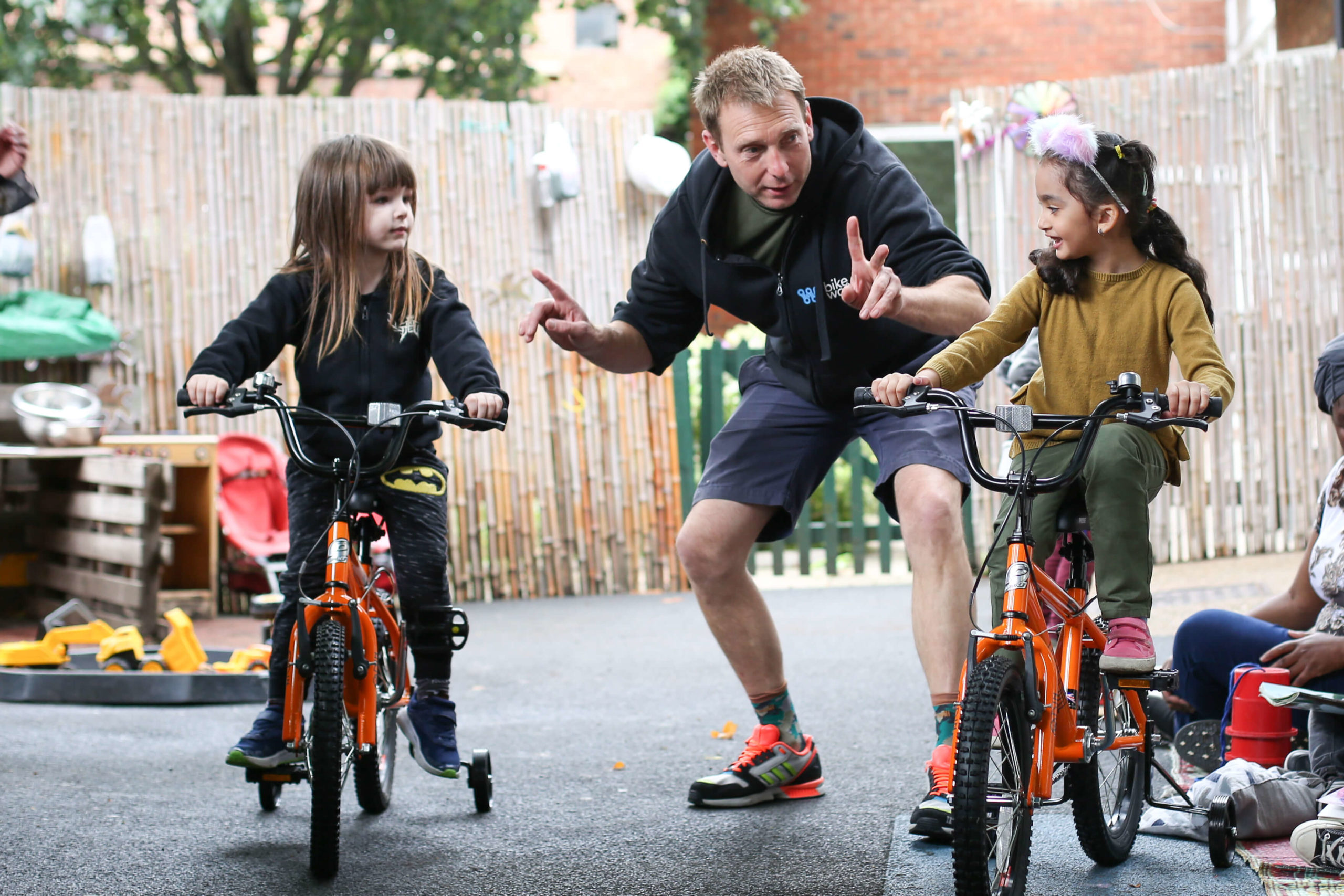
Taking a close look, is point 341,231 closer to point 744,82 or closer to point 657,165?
point 744,82

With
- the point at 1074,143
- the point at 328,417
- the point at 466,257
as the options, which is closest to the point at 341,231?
the point at 328,417

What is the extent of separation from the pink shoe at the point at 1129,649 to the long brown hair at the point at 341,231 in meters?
1.95

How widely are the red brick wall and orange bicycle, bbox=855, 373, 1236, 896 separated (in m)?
12.2

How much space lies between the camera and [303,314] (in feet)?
12.5

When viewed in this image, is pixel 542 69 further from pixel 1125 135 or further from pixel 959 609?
pixel 959 609

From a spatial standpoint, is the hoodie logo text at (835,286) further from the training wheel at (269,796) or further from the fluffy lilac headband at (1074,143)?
the training wheel at (269,796)

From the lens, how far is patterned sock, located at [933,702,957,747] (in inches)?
130

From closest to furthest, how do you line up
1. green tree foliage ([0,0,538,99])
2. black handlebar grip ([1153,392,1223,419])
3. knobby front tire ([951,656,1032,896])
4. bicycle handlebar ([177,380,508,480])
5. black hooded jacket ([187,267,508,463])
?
knobby front tire ([951,656,1032,896]) < black handlebar grip ([1153,392,1223,419]) < bicycle handlebar ([177,380,508,480]) < black hooded jacket ([187,267,508,463]) < green tree foliage ([0,0,538,99])

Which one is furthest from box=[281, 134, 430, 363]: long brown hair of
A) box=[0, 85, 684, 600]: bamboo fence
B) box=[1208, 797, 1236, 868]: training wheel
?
box=[0, 85, 684, 600]: bamboo fence

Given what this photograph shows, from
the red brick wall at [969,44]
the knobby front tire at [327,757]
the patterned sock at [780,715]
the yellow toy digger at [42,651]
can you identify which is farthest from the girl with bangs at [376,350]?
the red brick wall at [969,44]

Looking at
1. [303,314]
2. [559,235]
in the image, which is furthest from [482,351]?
[559,235]

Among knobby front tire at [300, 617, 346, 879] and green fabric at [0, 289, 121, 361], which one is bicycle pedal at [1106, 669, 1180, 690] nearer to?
knobby front tire at [300, 617, 346, 879]

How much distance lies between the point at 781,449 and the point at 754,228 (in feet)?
1.89

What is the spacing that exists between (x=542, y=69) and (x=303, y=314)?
15.8 metres
